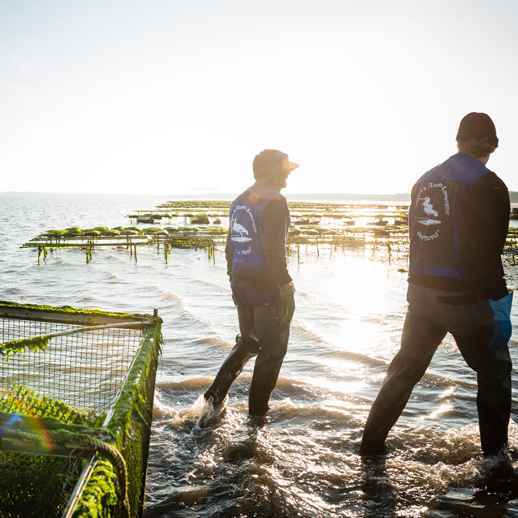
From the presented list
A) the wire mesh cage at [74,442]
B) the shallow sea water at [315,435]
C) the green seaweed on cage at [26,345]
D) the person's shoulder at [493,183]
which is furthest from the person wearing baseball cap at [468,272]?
the green seaweed on cage at [26,345]

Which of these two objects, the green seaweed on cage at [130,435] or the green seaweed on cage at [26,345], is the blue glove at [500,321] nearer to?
the green seaweed on cage at [130,435]

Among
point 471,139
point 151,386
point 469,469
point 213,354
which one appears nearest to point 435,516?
point 469,469

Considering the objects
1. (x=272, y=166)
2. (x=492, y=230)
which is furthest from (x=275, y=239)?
(x=492, y=230)

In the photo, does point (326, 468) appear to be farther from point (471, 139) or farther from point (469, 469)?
point (471, 139)

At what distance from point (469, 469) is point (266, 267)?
2.29 m

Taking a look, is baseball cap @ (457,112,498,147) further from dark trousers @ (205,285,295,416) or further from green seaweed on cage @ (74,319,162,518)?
green seaweed on cage @ (74,319,162,518)

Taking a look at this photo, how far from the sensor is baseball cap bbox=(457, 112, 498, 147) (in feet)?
11.1

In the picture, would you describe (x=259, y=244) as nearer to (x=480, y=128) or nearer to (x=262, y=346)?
(x=262, y=346)

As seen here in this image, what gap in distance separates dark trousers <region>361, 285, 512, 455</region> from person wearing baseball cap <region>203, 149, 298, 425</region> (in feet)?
3.30

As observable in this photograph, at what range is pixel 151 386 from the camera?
2.95 meters

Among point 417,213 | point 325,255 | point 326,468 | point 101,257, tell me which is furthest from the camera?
point 325,255

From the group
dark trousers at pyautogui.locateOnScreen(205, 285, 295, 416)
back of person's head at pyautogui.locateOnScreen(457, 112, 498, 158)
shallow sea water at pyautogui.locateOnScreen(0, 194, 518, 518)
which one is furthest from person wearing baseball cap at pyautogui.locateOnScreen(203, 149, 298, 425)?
back of person's head at pyautogui.locateOnScreen(457, 112, 498, 158)

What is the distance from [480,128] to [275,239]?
1.76 meters

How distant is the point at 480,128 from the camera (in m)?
3.39
